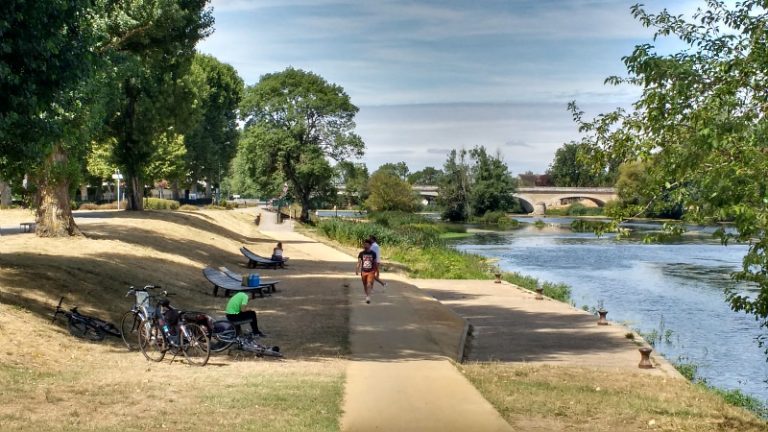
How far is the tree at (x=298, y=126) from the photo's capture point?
6900 centimetres

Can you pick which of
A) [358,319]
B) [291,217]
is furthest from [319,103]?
[358,319]

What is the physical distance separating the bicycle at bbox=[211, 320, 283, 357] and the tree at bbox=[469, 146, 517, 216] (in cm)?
9775

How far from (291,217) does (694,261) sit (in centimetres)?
3988

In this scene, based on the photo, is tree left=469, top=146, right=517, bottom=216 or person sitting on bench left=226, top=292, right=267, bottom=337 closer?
person sitting on bench left=226, top=292, right=267, bottom=337

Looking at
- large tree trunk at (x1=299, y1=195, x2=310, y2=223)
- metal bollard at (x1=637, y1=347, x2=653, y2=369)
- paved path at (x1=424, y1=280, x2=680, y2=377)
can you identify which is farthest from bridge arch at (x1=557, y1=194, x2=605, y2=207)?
metal bollard at (x1=637, y1=347, x2=653, y2=369)

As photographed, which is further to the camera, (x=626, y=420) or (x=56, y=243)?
(x=56, y=243)

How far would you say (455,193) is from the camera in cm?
11075

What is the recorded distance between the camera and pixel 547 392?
41.9ft

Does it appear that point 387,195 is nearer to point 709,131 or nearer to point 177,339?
point 177,339

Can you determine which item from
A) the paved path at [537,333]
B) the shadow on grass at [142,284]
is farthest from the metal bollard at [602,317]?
the shadow on grass at [142,284]

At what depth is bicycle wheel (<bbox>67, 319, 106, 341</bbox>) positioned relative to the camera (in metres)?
15.0

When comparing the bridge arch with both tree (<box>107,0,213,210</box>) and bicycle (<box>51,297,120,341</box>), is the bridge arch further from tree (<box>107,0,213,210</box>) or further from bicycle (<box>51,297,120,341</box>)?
bicycle (<box>51,297,120,341</box>)

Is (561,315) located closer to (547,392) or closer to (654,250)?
(547,392)

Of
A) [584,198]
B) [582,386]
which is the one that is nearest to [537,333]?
[582,386]
